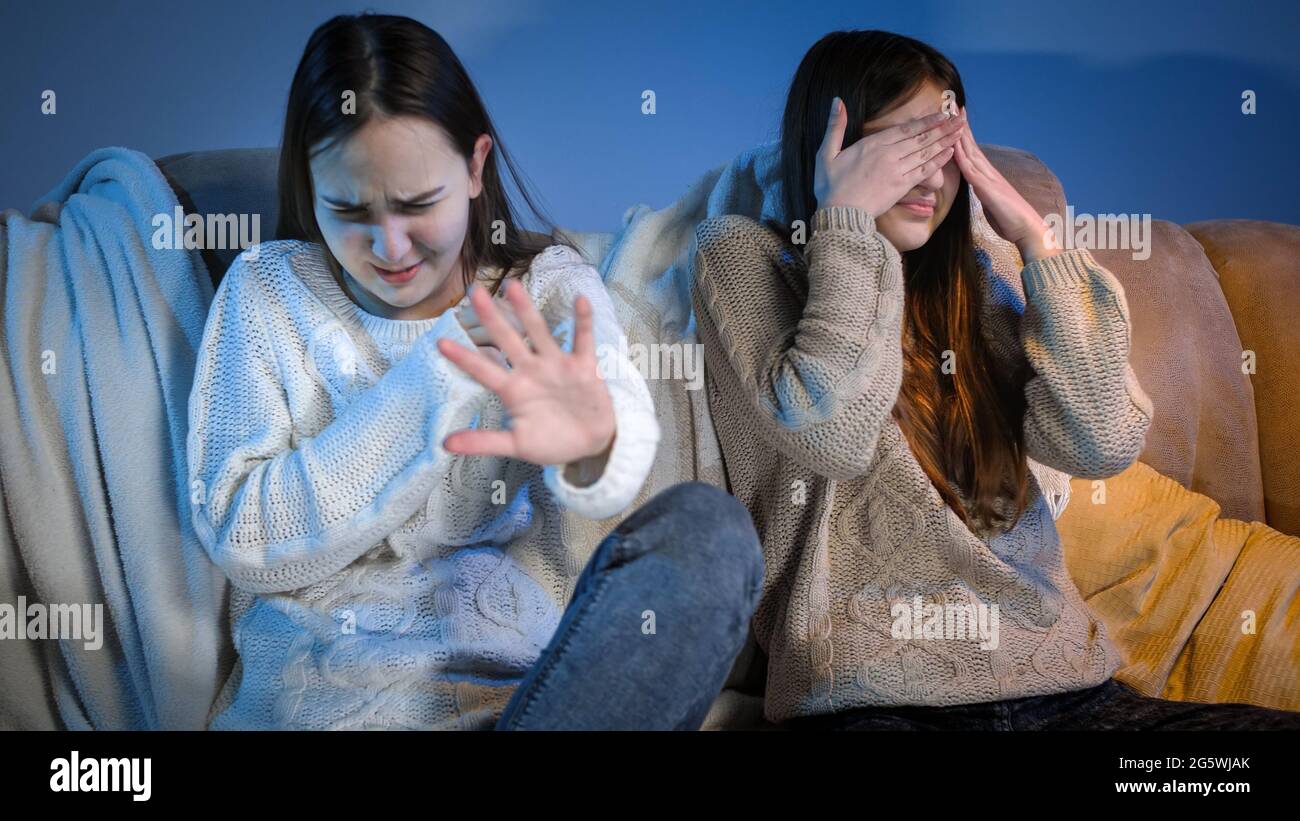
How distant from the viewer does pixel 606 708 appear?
0.91 m

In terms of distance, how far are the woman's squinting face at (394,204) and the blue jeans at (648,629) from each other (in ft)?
1.30

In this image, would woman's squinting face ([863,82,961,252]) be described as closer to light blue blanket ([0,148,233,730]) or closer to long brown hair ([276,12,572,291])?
long brown hair ([276,12,572,291])

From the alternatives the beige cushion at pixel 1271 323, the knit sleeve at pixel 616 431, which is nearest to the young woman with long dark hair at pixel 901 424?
Answer: the knit sleeve at pixel 616 431

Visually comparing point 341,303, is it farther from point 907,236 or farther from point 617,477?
point 907,236

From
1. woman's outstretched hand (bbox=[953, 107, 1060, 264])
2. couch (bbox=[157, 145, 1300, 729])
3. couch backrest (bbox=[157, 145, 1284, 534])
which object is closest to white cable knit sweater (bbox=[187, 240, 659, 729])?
couch (bbox=[157, 145, 1300, 729])

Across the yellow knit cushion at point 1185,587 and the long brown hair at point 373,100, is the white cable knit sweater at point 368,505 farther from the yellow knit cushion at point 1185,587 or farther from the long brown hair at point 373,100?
the yellow knit cushion at point 1185,587

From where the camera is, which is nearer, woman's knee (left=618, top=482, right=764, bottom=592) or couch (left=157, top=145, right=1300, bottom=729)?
woman's knee (left=618, top=482, right=764, bottom=592)

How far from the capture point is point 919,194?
4.32 feet

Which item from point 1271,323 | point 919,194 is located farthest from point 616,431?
point 1271,323

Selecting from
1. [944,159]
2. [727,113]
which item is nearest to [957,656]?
[944,159]

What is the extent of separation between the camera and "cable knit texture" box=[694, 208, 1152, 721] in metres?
1.18

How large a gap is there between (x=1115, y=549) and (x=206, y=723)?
120 cm

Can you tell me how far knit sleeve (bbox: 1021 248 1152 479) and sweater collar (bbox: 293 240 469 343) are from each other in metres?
0.67
